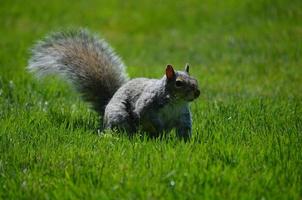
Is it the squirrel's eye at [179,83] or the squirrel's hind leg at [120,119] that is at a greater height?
the squirrel's eye at [179,83]

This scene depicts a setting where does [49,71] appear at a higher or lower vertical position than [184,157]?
higher

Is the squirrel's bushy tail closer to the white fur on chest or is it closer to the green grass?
the green grass

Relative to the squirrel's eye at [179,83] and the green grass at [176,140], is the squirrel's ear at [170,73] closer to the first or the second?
the squirrel's eye at [179,83]

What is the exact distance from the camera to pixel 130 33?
15.9m

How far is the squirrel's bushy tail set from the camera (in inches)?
270

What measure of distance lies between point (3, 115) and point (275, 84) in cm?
477

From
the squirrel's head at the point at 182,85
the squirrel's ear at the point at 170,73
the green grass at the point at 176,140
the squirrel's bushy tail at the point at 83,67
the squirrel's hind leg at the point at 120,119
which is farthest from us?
the squirrel's bushy tail at the point at 83,67

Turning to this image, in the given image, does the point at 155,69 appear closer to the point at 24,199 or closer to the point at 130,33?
the point at 130,33

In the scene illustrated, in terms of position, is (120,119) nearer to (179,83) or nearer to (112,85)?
(179,83)

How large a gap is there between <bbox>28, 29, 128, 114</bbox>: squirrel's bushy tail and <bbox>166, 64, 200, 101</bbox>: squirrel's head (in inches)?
53.3

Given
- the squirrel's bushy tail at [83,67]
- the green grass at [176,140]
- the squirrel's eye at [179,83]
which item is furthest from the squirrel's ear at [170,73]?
the squirrel's bushy tail at [83,67]

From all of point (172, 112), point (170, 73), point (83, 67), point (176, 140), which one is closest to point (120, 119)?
point (172, 112)

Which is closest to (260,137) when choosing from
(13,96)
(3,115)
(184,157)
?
(184,157)

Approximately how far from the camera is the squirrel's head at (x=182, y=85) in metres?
5.53
